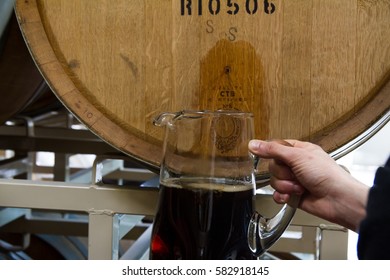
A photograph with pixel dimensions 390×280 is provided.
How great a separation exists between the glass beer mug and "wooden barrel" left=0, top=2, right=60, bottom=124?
464 millimetres

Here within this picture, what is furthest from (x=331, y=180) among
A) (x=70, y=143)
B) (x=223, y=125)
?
(x=70, y=143)

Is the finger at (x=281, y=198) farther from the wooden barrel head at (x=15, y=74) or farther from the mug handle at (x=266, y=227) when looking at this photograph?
the wooden barrel head at (x=15, y=74)

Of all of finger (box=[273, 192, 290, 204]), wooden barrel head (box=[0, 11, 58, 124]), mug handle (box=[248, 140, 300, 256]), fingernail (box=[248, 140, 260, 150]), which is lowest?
mug handle (box=[248, 140, 300, 256])

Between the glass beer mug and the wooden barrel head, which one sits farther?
the wooden barrel head

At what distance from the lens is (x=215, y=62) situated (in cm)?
95

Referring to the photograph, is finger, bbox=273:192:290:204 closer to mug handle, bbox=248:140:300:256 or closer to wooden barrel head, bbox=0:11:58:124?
mug handle, bbox=248:140:300:256

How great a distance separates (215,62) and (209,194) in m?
0.24

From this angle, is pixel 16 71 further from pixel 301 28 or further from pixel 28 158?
pixel 28 158

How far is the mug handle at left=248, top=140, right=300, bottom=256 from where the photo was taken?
2.85 ft

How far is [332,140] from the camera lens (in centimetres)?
92

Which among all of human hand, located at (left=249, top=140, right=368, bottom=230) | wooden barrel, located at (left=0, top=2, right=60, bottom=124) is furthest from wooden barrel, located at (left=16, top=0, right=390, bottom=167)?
wooden barrel, located at (left=0, top=2, right=60, bottom=124)

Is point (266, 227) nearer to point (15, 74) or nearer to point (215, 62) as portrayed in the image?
point (215, 62)

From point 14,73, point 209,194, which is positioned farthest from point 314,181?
point 14,73
